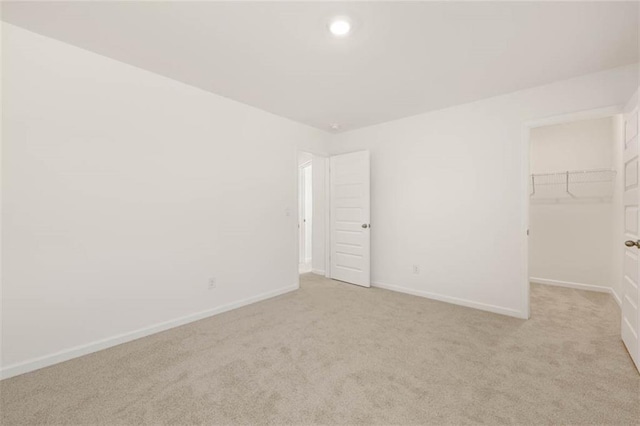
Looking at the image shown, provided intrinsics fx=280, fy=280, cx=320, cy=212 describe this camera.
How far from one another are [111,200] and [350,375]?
2483 mm

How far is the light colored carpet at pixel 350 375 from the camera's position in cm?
166

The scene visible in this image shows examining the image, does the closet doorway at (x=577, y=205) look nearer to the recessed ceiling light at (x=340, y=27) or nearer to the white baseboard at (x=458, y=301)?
the white baseboard at (x=458, y=301)

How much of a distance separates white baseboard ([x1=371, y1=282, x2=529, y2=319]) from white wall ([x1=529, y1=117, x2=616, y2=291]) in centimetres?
188

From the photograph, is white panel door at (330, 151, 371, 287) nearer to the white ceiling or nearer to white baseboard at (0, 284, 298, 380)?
the white ceiling

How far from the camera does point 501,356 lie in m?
2.28

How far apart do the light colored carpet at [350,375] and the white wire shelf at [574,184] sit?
187 cm

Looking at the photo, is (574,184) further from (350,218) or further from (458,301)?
(350,218)

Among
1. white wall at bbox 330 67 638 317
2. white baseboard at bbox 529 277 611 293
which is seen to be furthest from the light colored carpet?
white baseboard at bbox 529 277 611 293

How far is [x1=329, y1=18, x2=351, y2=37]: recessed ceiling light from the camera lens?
196cm

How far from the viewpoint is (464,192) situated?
3.53 meters

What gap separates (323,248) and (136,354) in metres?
3.25

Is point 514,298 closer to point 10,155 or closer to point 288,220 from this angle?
point 288,220

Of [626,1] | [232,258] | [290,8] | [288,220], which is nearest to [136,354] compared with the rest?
[232,258]

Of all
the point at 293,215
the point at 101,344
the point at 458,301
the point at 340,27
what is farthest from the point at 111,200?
the point at 458,301
